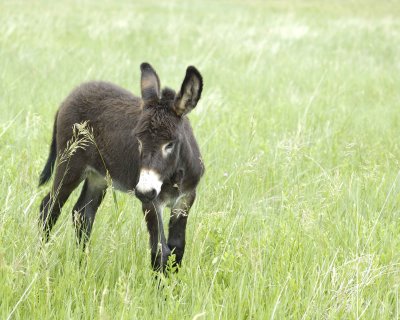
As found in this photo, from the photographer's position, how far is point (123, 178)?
14.0 ft

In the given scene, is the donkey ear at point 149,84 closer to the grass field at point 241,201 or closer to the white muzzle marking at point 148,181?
the white muzzle marking at point 148,181

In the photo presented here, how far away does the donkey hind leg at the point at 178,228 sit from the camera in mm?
3984

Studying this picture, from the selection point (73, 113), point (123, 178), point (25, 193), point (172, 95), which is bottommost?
point (25, 193)

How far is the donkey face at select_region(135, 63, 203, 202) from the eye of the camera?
133 inches

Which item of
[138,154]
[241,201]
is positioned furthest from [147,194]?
[241,201]

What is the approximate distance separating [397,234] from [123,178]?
2029 millimetres

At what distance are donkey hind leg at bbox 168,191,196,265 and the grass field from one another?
159 millimetres

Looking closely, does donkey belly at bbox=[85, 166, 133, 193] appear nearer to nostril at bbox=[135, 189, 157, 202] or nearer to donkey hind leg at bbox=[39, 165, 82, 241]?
donkey hind leg at bbox=[39, 165, 82, 241]

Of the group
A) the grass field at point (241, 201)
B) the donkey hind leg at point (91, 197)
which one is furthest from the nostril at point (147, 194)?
the donkey hind leg at point (91, 197)

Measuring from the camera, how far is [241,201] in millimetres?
4715

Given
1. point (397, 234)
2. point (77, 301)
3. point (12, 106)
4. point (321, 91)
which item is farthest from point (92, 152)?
point (321, 91)

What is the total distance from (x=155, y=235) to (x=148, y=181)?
0.64 meters

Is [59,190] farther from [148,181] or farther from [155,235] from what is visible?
[148,181]

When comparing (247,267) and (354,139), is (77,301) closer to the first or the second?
(247,267)
